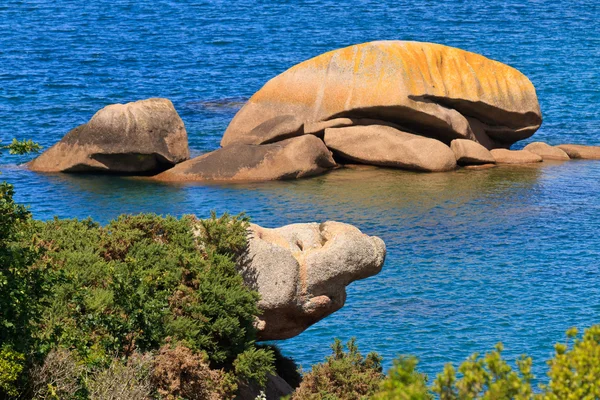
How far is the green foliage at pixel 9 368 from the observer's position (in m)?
16.3

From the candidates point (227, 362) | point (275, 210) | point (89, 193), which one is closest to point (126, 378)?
point (227, 362)

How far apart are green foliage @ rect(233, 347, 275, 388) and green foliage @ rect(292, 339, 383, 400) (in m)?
1.04

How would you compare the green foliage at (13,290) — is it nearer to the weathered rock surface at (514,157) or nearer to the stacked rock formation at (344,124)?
the stacked rock formation at (344,124)

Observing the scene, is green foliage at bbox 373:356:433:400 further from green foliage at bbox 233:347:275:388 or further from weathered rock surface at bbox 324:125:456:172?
weathered rock surface at bbox 324:125:456:172

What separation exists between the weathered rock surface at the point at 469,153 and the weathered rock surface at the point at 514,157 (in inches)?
27.1

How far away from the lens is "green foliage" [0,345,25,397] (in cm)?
1631

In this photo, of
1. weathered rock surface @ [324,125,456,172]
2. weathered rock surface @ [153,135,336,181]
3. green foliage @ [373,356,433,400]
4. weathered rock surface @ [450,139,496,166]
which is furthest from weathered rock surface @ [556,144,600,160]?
green foliage @ [373,356,433,400]

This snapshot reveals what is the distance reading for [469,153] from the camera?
149 feet

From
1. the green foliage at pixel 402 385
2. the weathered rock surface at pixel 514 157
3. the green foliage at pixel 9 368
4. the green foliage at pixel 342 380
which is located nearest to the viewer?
the green foliage at pixel 402 385

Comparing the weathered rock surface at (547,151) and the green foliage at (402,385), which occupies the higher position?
the green foliage at (402,385)

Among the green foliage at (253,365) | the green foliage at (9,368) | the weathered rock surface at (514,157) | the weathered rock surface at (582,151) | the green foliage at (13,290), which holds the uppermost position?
the green foliage at (13,290)

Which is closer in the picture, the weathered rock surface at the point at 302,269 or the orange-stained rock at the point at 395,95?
the weathered rock surface at the point at 302,269

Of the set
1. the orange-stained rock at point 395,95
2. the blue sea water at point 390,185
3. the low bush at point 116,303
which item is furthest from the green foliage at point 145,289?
the orange-stained rock at point 395,95

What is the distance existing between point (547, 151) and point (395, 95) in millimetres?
8717
